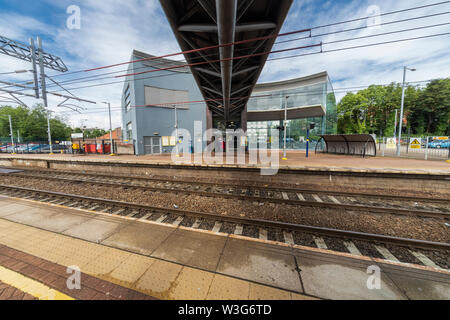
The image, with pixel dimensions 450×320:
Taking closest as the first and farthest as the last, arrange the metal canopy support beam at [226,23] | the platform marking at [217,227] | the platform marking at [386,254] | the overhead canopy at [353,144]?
the platform marking at [386,254] → the metal canopy support beam at [226,23] → the platform marking at [217,227] → the overhead canopy at [353,144]

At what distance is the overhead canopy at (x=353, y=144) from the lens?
49.1 ft

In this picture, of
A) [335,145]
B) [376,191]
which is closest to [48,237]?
[376,191]

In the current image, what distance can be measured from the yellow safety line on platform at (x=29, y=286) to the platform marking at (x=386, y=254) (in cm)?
552

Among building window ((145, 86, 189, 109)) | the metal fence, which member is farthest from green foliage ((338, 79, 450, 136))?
building window ((145, 86, 189, 109))

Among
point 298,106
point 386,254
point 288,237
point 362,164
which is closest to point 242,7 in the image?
point 288,237

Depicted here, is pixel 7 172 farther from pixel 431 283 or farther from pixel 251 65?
pixel 431 283

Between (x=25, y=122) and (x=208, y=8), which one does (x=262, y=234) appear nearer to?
(x=208, y=8)

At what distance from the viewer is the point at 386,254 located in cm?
344

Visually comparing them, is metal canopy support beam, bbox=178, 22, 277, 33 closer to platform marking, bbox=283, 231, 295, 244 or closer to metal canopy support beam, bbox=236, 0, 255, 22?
metal canopy support beam, bbox=236, 0, 255, 22

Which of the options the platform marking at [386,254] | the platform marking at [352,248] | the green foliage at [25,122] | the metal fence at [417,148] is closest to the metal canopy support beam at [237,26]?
the platform marking at [352,248]

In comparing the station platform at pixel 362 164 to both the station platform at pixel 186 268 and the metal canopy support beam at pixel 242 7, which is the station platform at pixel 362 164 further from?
the metal canopy support beam at pixel 242 7

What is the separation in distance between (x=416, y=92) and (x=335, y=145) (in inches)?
1997

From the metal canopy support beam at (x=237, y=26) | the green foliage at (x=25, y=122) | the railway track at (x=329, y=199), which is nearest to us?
the metal canopy support beam at (x=237, y=26)

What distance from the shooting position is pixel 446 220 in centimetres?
486
